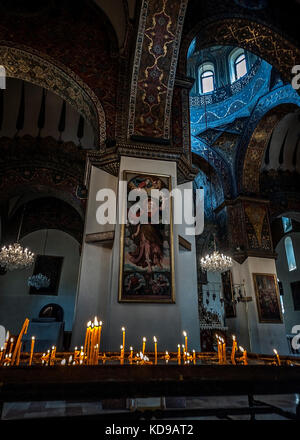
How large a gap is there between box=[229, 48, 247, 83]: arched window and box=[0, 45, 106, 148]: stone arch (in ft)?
28.3

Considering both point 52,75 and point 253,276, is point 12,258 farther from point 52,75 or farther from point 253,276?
point 253,276

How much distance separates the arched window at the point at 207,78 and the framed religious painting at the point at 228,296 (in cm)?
872

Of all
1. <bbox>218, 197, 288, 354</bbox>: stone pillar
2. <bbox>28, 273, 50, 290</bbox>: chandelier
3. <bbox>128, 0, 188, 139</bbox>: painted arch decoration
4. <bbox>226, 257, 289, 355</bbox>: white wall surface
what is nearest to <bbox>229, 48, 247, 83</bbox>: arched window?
<bbox>218, 197, 288, 354</bbox>: stone pillar

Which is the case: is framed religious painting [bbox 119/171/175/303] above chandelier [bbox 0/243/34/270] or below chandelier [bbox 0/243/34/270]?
below

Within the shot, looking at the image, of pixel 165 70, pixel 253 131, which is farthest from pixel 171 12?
pixel 253 131

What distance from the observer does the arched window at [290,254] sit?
16.9 meters

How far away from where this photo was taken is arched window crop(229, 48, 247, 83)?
12.3 meters

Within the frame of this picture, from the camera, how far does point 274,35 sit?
7164mm

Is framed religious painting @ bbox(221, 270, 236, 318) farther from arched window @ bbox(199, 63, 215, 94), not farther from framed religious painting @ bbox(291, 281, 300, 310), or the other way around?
arched window @ bbox(199, 63, 215, 94)

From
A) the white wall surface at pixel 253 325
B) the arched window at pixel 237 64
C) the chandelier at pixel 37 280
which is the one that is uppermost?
the arched window at pixel 237 64

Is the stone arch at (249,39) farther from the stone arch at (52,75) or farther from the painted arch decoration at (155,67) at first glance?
the stone arch at (52,75)

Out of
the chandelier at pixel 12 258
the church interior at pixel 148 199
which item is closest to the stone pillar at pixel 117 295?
the church interior at pixel 148 199

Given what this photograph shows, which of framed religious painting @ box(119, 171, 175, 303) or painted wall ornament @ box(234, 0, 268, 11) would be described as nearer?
framed religious painting @ box(119, 171, 175, 303)

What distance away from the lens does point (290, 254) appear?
17.2 metres
